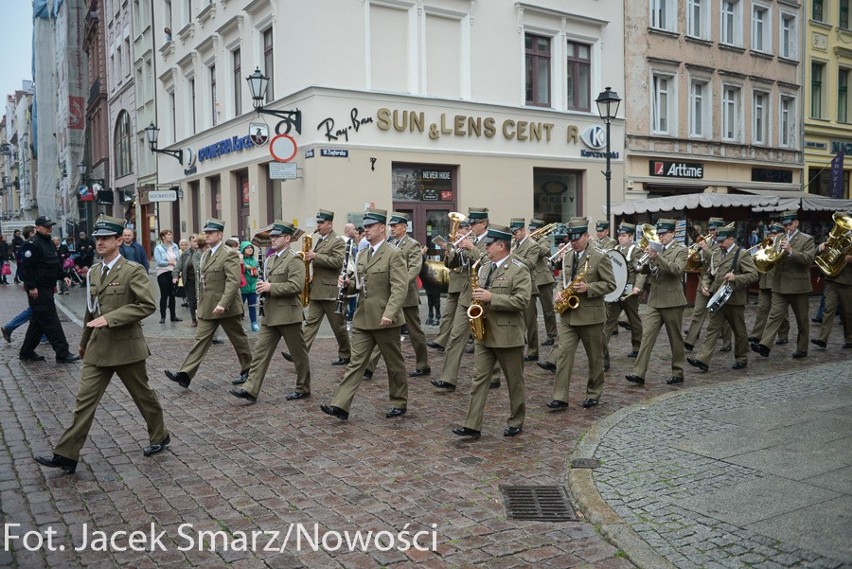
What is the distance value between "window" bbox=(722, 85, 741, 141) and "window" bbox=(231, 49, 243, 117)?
60.3 ft

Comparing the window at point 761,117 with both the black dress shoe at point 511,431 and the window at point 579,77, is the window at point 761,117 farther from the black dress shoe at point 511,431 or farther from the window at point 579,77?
the black dress shoe at point 511,431

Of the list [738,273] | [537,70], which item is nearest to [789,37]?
[537,70]

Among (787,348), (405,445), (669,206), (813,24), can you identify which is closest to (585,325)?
(405,445)

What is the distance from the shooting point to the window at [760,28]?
101ft

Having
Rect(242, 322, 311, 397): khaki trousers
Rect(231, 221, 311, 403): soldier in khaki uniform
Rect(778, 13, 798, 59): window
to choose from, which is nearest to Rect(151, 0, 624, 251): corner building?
Rect(231, 221, 311, 403): soldier in khaki uniform

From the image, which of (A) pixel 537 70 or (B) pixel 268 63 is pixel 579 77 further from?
(B) pixel 268 63

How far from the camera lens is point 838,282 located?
12.3 metres

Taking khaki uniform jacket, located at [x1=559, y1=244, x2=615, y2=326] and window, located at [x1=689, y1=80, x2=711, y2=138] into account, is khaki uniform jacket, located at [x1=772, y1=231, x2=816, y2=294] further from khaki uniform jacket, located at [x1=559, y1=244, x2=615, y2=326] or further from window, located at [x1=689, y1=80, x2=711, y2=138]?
window, located at [x1=689, y1=80, x2=711, y2=138]

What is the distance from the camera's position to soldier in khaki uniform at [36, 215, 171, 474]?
20.5 feet

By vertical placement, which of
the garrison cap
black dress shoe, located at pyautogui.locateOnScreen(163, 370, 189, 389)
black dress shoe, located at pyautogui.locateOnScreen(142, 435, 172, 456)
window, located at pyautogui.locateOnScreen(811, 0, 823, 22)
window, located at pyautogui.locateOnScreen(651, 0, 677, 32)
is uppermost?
window, located at pyautogui.locateOnScreen(811, 0, 823, 22)

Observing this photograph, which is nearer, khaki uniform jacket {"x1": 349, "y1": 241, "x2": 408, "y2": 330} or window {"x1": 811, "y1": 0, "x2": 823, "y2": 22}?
khaki uniform jacket {"x1": 349, "y1": 241, "x2": 408, "y2": 330}

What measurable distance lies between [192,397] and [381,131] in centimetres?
1301

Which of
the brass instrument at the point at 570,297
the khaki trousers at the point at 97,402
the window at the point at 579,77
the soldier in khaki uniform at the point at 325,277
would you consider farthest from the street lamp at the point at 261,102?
the khaki trousers at the point at 97,402

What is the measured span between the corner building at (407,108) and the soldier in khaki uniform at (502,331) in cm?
1154
